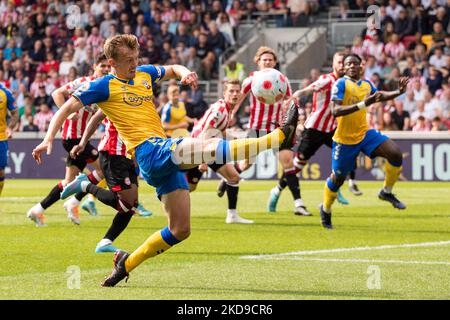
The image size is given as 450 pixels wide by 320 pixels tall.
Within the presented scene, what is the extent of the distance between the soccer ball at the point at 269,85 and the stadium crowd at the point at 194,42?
10.8 meters

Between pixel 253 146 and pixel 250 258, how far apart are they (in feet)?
9.36

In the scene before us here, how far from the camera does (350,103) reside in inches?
529

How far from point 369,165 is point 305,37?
676 cm

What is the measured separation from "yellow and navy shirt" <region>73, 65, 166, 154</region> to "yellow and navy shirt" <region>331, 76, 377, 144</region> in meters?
4.96

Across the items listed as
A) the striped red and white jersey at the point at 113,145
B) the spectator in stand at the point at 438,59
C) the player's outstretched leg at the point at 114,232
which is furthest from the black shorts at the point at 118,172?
the spectator in stand at the point at 438,59

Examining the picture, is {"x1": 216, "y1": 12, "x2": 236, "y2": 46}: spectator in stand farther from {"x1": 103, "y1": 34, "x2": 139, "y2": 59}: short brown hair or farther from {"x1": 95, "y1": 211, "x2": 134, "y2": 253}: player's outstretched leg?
{"x1": 103, "y1": 34, "x2": 139, "y2": 59}: short brown hair

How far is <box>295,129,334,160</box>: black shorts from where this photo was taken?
1650 centimetres

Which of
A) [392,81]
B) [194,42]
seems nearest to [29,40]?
[194,42]

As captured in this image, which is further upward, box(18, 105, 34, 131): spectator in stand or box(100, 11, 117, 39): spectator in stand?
box(100, 11, 117, 39): spectator in stand

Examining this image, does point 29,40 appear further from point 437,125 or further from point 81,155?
point 81,155

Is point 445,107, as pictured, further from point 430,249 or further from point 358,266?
point 358,266

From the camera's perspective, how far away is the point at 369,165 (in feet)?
82.1

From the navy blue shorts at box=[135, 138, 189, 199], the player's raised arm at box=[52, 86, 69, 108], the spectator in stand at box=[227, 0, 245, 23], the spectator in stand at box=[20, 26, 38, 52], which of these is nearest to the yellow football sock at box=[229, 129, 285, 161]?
the navy blue shorts at box=[135, 138, 189, 199]
